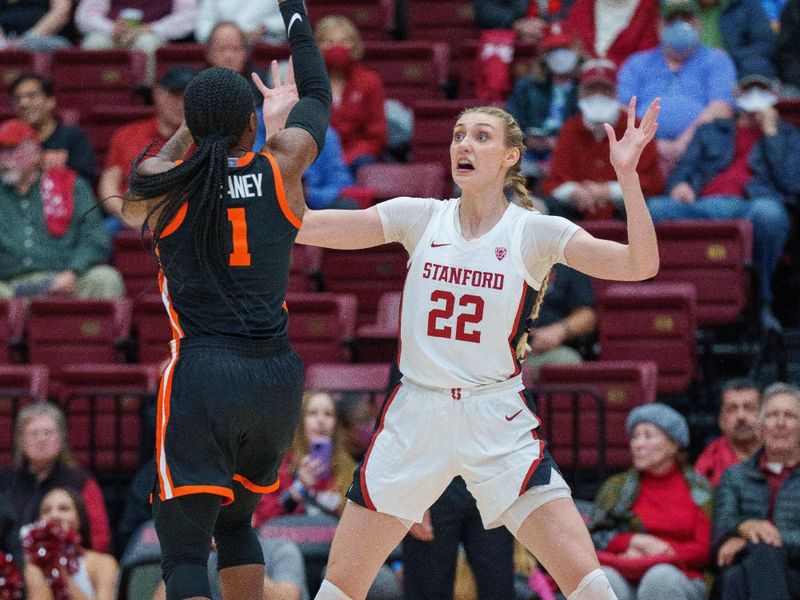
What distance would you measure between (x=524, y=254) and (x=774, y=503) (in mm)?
2771

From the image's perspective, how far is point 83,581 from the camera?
7.46m

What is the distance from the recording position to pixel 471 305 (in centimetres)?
513

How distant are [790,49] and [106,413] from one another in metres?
5.49

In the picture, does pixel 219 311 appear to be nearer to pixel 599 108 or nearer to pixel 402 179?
pixel 402 179

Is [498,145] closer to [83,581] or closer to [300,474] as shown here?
[300,474]

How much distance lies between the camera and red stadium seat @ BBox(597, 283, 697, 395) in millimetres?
8680

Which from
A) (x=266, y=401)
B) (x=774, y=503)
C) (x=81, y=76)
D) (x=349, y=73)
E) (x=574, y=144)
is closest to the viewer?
(x=266, y=401)

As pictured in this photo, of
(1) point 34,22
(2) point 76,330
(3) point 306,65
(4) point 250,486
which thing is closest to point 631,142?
(3) point 306,65

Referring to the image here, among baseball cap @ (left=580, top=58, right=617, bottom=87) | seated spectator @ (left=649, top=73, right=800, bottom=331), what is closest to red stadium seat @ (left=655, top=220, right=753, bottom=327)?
seated spectator @ (left=649, top=73, right=800, bottom=331)

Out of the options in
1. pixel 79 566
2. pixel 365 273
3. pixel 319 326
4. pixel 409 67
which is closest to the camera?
pixel 79 566

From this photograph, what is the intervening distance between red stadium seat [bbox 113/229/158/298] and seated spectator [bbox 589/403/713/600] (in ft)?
11.1

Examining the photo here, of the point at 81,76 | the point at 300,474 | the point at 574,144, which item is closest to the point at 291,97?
the point at 300,474

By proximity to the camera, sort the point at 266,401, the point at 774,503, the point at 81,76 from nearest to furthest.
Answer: the point at 266,401
the point at 774,503
the point at 81,76

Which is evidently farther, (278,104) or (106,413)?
(106,413)
